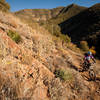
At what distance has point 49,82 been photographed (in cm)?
249

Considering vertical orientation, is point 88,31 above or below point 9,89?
above

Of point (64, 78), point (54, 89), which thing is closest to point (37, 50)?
point (64, 78)

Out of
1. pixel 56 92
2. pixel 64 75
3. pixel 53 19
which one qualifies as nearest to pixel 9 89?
pixel 56 92

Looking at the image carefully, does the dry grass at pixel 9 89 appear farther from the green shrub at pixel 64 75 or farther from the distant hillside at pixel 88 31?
the distant hillside at pixel 88 31

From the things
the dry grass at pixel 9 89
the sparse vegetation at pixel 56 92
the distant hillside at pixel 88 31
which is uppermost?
the distant hillside at pixel 88 31

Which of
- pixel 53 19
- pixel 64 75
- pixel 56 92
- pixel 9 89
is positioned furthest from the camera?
pixel 53 19

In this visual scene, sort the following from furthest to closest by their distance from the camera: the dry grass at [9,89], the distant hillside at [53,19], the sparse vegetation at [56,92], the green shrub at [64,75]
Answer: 1. the distant hillside at [53,19]
2. the green shrub at [64,75]
3. the sparse vegetation at [56,92]
4. the dry grass at [9,89]

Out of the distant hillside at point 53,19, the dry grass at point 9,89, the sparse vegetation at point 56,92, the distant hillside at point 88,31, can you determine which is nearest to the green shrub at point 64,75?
the sparse vegetation at point 56,92

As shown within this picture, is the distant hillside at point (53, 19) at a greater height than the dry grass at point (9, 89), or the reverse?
the distant hillside at point (53, 19)

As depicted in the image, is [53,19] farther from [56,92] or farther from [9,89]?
[9,89]

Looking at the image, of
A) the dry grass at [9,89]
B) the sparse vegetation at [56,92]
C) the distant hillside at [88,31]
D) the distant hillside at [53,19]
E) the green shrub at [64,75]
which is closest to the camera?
the dry grass at [9,89]

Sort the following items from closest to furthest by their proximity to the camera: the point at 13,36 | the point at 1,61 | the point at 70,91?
1. the point at 1,61
2. the point at 70,91
3. the point at 13,36

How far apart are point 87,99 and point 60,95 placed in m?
1.08

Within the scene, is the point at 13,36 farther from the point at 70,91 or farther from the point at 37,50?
the point at 70,91
